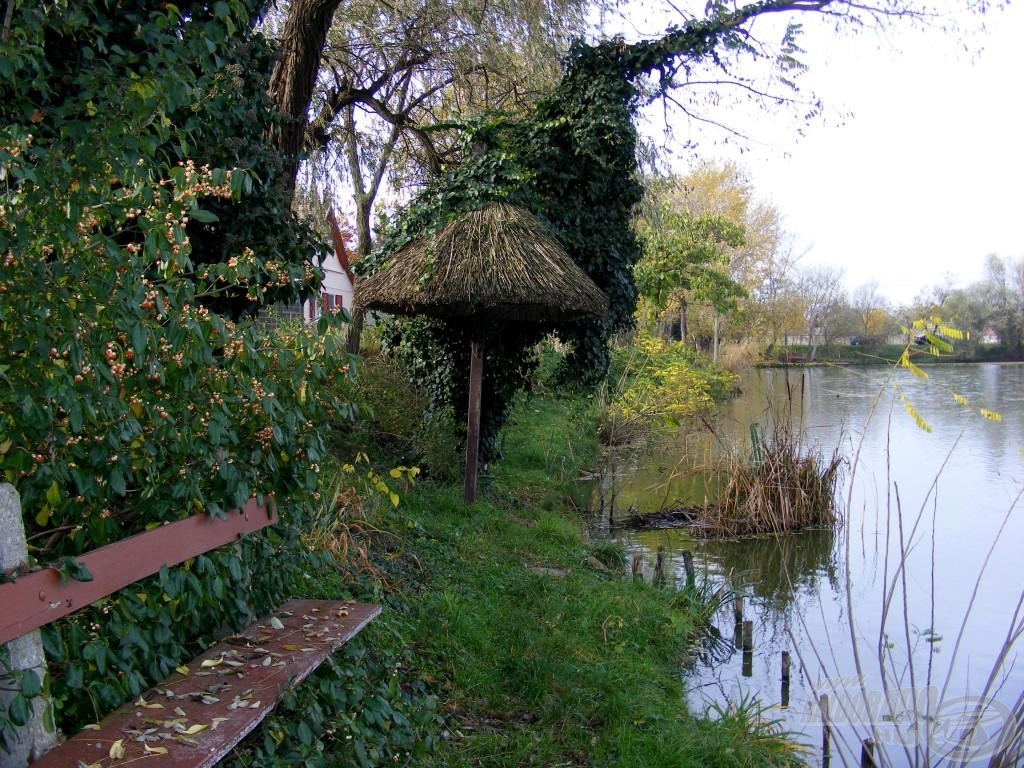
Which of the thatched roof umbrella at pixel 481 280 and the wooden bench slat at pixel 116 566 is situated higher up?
the thatched roof umbrella at pixel 481 280

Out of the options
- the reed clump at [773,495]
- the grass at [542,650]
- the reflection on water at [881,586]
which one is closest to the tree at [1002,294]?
the reflection on water at [881,586]

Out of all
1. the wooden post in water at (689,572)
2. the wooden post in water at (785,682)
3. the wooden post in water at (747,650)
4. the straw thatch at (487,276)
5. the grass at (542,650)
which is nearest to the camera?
the grass at (542,650)

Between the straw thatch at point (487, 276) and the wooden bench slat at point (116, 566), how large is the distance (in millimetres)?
4622

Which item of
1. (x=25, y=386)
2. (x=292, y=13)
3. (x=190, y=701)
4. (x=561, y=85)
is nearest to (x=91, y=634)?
(x=190, y=701)

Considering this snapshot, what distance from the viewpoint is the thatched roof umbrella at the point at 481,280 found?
7586 millimetres

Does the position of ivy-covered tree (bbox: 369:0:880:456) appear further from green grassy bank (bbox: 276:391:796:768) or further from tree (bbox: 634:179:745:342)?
tree (bbox: 634:179:745:342)

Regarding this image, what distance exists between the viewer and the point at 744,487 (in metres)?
10.1

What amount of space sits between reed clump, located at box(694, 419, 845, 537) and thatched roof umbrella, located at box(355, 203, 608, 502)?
323 cm

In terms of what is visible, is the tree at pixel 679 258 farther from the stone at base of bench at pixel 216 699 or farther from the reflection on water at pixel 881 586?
the stone at base of bench at pixel 216 699

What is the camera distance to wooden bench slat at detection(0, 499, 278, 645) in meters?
2.00

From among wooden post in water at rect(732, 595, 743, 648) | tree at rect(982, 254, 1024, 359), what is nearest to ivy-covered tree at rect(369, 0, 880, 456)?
wooden post in water at rect(732, 595, 743, 648)

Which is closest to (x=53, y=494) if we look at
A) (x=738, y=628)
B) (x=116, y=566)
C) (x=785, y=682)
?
(x=116, y=566)

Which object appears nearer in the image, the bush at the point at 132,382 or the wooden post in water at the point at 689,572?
the bush at the point at 132,382

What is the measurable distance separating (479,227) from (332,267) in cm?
1968
